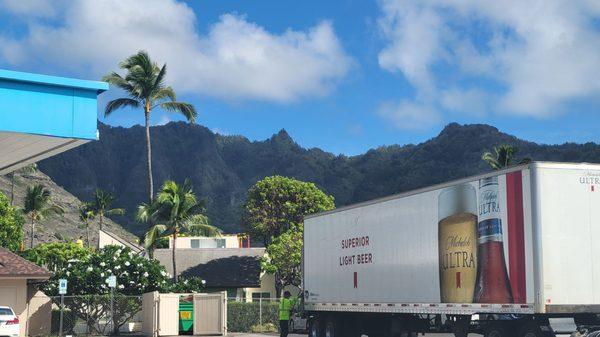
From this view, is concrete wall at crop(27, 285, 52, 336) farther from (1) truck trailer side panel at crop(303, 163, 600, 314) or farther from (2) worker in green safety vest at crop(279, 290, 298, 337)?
Answer: (1) truck trailer side panel at crop(303, 163, 600, 314)

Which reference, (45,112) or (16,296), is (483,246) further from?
(16,296)

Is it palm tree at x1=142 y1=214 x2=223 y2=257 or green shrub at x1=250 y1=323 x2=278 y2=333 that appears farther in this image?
palm tree at x1=142 y1=214 x2=223 y2=257

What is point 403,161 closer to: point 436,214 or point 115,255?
point 115,255

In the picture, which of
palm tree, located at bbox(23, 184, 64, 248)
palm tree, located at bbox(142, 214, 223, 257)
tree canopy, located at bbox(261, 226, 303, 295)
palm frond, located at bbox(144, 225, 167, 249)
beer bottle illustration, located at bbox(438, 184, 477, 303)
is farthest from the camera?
palm tree, located at bbox(23, 184, 64, 248)

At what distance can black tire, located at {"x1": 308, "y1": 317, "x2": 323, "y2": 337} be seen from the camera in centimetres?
2608

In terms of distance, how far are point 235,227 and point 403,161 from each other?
4086cm

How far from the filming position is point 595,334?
51.9ft

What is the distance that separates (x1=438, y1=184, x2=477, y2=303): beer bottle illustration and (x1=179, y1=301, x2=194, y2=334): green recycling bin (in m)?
17.6

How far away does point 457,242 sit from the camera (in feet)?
60.5

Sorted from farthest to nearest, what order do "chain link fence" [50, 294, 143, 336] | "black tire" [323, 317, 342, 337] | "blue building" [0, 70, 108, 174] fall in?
"chain link fence" [50, 294, 143, 336]
"black tire" [323, 317, 342, 337]
"blue building" [0, 70, 108, 174]

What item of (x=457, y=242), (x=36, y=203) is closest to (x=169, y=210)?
(x=457, y=242)

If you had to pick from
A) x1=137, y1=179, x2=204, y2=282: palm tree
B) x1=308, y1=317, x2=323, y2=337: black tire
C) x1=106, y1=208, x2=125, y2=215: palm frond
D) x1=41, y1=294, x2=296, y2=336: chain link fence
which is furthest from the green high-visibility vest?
x1=106, y1=208, x2=125, y2=215: palm frond

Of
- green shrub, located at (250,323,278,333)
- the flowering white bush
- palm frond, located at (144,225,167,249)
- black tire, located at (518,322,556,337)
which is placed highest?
palm frond, located at (144,225,167,249)

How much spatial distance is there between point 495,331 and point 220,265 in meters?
44.4
